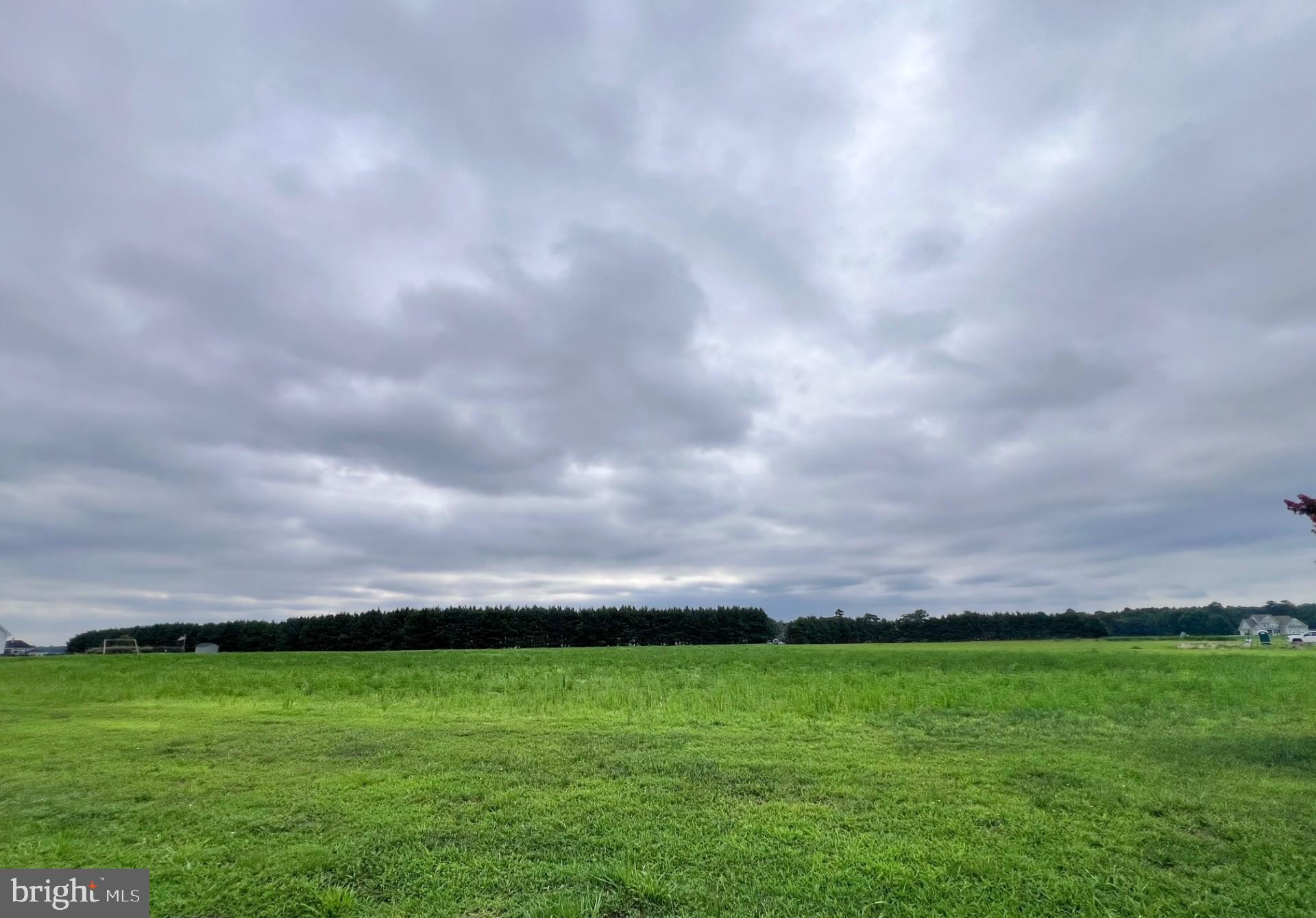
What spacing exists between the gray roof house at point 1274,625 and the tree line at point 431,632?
77202mm

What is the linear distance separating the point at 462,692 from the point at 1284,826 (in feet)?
60.0

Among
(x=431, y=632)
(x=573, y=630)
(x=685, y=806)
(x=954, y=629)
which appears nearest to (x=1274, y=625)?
(x=954, y=629)

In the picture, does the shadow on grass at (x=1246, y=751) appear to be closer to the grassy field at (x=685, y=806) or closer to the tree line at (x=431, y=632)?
the grassy field at (x=685, y=806)

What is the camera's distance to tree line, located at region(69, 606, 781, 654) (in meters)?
71.8

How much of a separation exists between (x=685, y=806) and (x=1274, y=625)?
407ft

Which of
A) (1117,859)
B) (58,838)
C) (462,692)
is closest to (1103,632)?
(462,692)

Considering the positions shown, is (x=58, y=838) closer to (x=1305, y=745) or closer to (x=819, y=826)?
(x=819, y=826)

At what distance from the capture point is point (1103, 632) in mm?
80500

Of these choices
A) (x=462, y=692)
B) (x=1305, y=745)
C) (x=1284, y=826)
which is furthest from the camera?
(x=462, y=692)

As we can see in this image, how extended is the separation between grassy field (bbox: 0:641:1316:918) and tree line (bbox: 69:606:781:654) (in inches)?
2250

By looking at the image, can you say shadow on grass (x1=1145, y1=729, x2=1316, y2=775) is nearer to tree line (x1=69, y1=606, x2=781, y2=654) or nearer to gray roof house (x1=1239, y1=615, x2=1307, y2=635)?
tree line (x1=69, y1=606, x2=781, y2=654)

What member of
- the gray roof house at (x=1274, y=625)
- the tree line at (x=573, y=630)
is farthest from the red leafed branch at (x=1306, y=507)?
the gray roof house at (x=1274, y=625)

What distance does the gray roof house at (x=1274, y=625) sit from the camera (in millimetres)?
92375

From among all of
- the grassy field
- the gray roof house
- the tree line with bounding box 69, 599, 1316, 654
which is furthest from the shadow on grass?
the gray roof house
